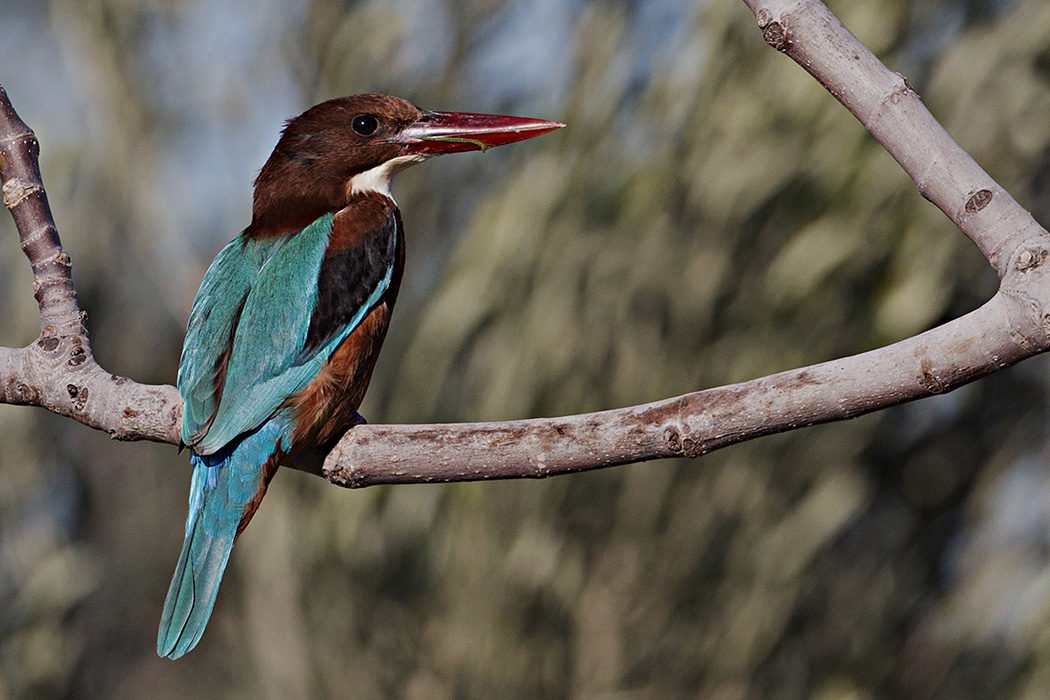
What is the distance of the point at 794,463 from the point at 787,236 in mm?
631

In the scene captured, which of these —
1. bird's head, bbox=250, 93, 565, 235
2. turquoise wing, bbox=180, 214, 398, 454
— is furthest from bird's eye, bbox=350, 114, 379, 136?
turquoise wing, bbox=180, 214, 398, 454

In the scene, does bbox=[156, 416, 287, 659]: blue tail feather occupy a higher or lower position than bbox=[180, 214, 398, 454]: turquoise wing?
lower

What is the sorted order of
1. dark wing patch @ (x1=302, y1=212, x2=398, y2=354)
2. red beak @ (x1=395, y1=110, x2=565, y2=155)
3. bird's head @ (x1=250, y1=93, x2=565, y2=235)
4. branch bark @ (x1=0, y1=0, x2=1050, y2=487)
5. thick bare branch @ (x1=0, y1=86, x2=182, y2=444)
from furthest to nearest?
1. bird's head @ (x1=250, y1=93, x2=565, y2=235)
2. red beak @ (x1=395, y1=110, x2=565, y2=155)
3. dark wing patch @ (x1=302, y1=212, x2=398, y2=354)
4. thick bare branch @ (x1=0, y1=86, x2=182, y2=444)
5. branch bark @ (x1=0, y1=0, x2=1050, y2=487)

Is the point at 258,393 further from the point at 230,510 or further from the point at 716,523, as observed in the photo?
the point at 716,523

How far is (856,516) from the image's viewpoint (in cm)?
302

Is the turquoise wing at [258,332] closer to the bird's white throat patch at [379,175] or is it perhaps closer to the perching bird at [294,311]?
the perching bird at [294,311]

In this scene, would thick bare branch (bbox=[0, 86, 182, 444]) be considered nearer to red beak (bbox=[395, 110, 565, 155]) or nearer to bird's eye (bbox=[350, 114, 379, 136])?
bird's eye (bbox=[350, 114, 379, 136])

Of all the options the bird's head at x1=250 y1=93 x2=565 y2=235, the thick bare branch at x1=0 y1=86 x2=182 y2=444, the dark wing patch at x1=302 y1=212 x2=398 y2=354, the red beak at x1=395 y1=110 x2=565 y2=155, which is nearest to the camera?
the thick bare branch at x1=0 y1=86 x2=182 y2=444

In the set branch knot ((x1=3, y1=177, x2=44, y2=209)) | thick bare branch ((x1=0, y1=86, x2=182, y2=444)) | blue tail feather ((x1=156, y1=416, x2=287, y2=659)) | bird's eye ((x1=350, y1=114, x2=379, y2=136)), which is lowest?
blue tail feather ((x1=156, y1=416, x2=287, y2=659))

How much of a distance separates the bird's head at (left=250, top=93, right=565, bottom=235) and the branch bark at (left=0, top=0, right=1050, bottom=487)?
85cm

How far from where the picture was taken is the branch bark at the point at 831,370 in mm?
1244

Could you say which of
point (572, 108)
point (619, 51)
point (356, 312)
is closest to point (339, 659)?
point (356, 312)

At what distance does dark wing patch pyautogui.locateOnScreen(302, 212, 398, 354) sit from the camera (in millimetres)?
2191

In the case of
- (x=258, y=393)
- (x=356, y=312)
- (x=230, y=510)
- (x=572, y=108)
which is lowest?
(x=230, y=510)
